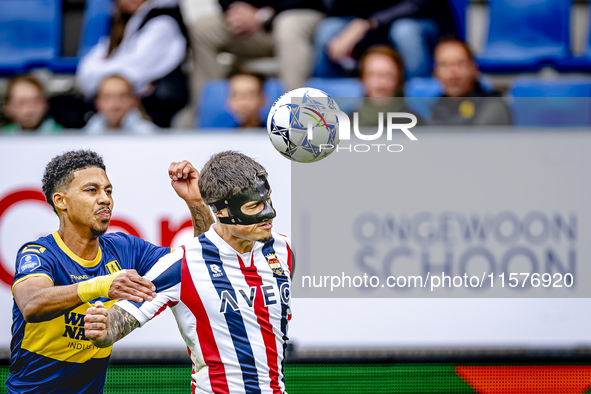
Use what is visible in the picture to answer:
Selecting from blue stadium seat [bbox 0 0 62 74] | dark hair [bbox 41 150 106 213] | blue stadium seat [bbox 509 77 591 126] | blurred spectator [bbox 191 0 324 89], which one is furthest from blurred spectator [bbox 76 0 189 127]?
blue stadium seat [bbox 509 77 591 126]

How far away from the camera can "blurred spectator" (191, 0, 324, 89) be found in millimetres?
4863

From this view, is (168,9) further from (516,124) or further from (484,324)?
(484,324)

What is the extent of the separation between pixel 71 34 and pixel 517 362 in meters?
5.24

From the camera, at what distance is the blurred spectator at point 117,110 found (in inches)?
156

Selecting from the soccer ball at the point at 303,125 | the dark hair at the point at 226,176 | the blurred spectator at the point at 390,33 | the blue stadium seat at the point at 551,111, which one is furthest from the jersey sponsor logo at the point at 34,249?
the blue stadium seat at the point at 551,111

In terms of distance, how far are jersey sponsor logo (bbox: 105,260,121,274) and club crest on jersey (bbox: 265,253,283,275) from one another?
758mm

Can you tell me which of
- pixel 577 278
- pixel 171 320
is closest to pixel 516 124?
pixel 577 278

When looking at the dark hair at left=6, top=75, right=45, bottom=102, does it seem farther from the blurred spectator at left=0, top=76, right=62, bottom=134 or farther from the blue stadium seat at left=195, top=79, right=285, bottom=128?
the blue stadium seat at left=195, top=79, right=285, bottom=128

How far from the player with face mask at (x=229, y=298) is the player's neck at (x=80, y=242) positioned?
0.36m

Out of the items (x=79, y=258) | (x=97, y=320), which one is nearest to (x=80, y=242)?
(x=79, y=258)

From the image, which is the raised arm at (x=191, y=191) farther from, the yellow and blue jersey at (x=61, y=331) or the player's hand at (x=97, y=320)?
the player's hand at (x=97, y=320)

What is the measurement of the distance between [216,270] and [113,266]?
570mm

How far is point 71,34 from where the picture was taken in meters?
6.27

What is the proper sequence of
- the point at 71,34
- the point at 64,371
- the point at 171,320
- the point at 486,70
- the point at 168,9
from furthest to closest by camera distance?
the point at 71,34 → the point at 486,70 → the point at 168,9 → the point at 171,320 → the point at 64,371
